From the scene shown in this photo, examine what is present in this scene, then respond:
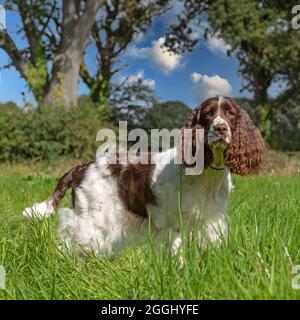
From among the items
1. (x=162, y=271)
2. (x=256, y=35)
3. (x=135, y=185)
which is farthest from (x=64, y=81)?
(x=162, y=271)

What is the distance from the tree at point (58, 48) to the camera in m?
21.2

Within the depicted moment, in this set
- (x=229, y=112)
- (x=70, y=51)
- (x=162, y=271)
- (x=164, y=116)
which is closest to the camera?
(x=162, y=271)

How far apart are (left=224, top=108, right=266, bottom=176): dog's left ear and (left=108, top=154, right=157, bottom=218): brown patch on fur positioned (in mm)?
761

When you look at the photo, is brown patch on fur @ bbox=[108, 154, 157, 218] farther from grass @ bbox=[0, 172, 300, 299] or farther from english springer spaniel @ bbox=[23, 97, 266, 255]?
grass @ bbox=[0, 172, 300, 299]

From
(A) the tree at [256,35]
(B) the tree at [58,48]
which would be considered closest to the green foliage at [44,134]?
(B) the tree at [58,48]

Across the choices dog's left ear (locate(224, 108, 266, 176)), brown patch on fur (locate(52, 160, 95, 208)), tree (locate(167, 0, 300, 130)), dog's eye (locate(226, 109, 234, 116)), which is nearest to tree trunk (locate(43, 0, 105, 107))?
tree (locate(167, 0, 300, 130))

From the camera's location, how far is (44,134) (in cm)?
1831

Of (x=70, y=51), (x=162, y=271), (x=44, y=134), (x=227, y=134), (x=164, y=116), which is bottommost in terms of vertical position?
(x=162, y=271)

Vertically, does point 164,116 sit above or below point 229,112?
above

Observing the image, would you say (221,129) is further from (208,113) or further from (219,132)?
(208,113)

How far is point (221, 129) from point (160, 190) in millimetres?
829

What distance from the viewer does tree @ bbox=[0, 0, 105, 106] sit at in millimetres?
21250

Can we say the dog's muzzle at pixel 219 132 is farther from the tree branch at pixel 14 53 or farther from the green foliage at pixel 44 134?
the tree branch at pixel 14 53

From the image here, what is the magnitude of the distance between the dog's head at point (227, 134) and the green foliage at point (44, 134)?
534 inches
